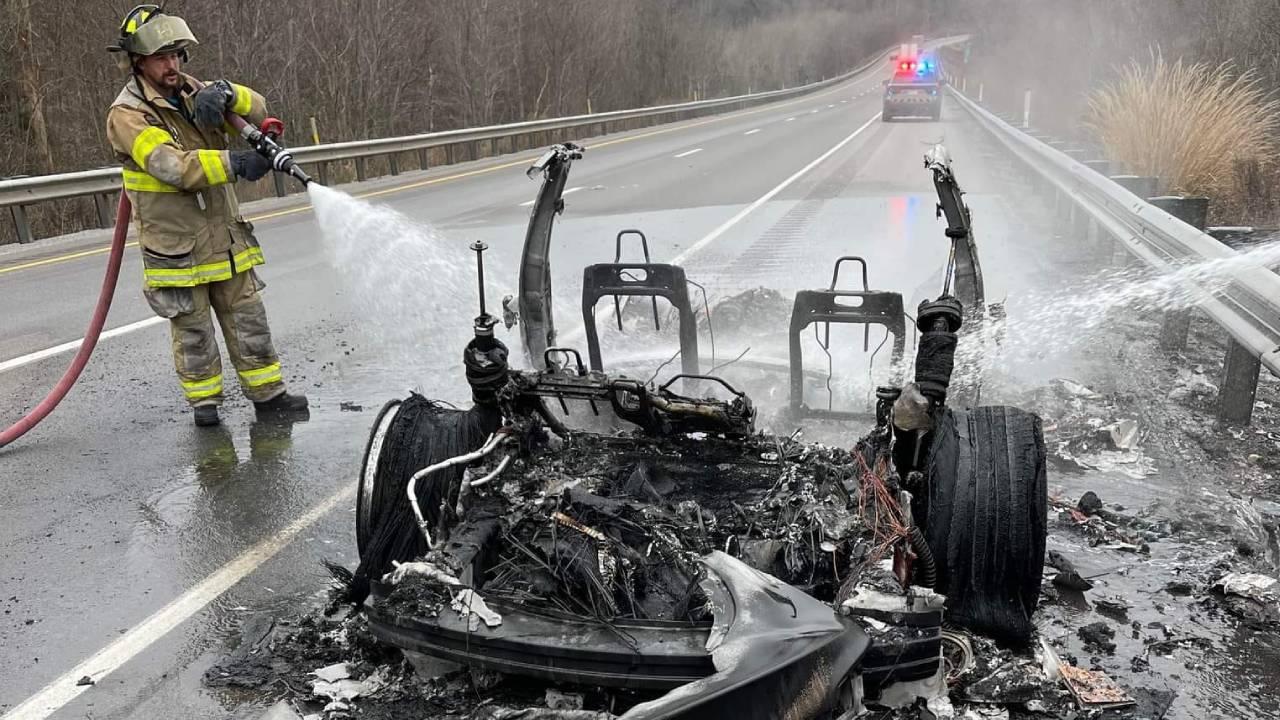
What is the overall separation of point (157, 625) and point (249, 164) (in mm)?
2897

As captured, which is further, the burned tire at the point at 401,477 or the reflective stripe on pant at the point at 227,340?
the reflective stripe on pant at the point at 227,340

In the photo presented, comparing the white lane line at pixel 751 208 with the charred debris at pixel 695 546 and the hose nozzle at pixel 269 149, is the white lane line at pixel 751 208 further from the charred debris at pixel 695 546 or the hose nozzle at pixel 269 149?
the charred debris at pixel 695 546

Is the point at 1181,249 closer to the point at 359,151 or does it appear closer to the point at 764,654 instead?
the point at 764,654

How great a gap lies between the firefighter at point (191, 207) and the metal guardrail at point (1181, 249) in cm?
522

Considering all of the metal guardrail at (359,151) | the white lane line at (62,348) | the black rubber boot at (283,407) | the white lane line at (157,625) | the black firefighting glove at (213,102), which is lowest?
the white lane line at (157,625)

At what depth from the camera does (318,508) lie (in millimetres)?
5082

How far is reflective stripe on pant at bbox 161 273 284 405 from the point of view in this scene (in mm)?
6254

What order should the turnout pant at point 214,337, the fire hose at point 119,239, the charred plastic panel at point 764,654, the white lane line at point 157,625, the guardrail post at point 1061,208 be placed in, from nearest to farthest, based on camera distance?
the charred plastic panel at point 764,654 → the white lane line at point 157,625 → the fire hose at point 119,239 → the turnout pant at point 214,337 → the guardrail post at point 1061,208

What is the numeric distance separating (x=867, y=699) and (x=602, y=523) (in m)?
0.95

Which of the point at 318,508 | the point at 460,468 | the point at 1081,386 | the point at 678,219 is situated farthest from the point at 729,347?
the point at 678,219

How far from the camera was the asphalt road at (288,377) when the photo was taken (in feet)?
13.1

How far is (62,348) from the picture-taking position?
8.07 meters

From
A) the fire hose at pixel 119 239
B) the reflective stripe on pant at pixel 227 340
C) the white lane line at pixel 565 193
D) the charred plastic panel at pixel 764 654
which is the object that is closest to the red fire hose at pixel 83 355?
the fire hose at pixel 119 239

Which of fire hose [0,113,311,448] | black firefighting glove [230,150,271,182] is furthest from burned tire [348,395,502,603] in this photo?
black firefighting glove [230,150,271,182]
